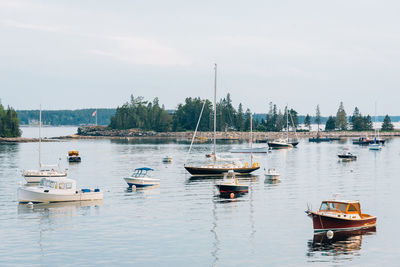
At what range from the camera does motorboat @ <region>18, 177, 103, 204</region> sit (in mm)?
64562

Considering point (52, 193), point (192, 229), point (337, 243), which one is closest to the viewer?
point (337, 243)

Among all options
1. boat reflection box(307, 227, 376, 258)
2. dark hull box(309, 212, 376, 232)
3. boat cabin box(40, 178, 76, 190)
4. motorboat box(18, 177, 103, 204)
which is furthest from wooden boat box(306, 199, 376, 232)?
boat cabin box(40, 178, 76, 190)

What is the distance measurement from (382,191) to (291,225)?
31965 millimetres

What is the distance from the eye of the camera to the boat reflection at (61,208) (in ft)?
196

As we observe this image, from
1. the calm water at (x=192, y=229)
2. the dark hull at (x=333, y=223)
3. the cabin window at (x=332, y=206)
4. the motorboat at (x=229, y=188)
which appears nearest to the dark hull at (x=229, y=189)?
the motorboat at (x=229, y=188)

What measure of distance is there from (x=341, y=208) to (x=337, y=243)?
190 inches

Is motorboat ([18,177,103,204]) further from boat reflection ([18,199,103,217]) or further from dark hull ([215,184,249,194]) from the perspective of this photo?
dark hull ([215,184,249,194])

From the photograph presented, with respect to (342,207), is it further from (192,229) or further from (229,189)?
(229,189)

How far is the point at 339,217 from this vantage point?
49.8 meters

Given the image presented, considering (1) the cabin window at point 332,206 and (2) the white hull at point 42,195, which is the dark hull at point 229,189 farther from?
(1) the cabin window at point 332,206

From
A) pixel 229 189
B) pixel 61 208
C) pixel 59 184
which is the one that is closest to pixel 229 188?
pixel 229 189

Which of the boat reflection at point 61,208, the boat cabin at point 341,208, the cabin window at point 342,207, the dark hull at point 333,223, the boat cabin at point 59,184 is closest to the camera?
the dark hull at point 333,223

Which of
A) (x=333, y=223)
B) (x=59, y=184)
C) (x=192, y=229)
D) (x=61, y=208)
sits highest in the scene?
(x=59, y=184)

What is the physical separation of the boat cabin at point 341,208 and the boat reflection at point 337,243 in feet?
5.82
